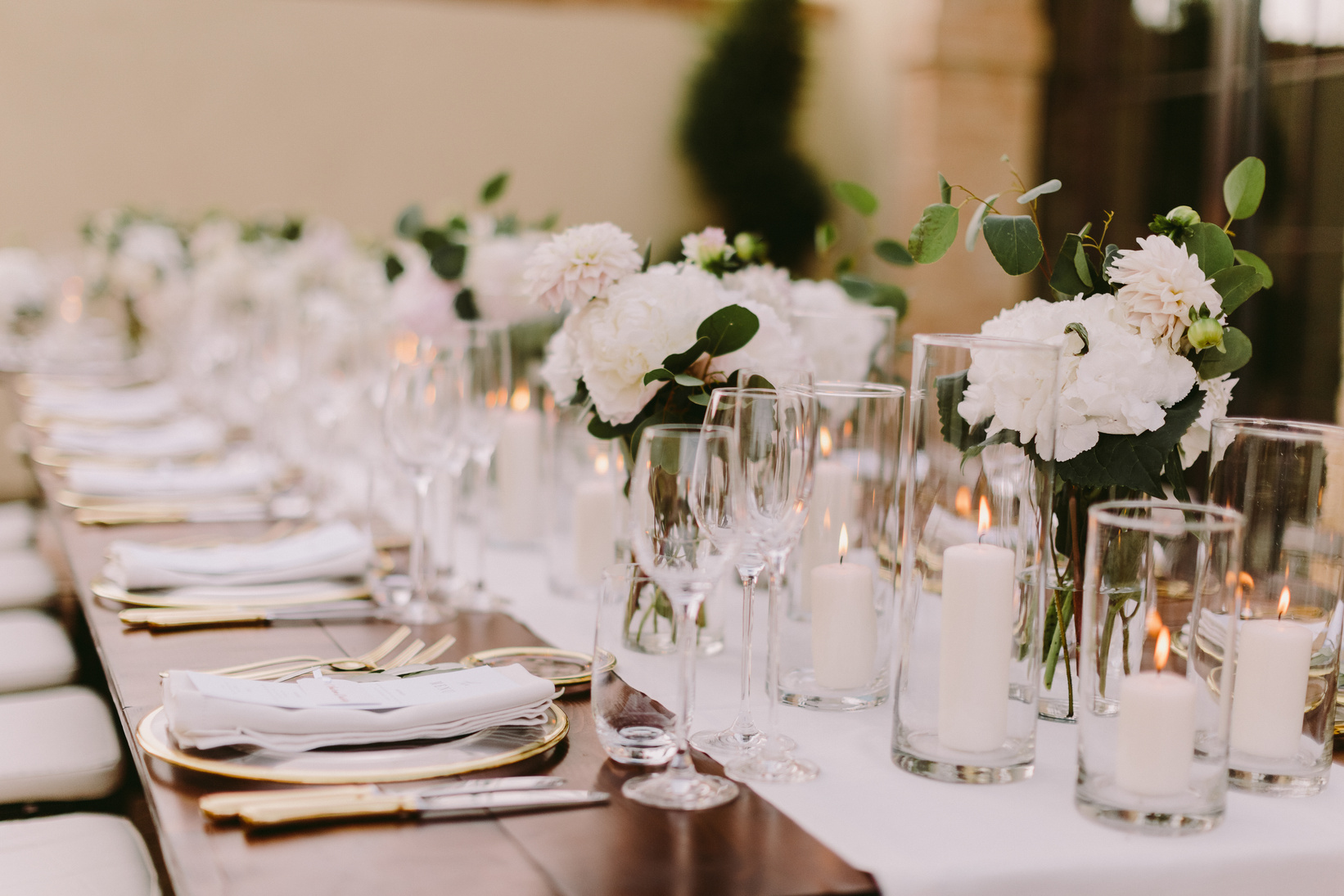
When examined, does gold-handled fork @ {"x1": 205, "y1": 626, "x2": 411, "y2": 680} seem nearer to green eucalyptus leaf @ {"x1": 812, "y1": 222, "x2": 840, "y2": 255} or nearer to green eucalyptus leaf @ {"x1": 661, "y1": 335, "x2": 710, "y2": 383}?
green eucalyptus leaf @ {"x1": 661, "y1": 335, "x2": 710, "y2": 383}

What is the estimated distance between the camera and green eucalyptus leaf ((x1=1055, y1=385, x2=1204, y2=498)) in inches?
43.9

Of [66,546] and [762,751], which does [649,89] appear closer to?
[66,546]

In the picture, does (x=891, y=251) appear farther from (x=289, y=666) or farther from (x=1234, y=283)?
(x=289, y=666)

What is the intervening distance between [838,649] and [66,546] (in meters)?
1.16

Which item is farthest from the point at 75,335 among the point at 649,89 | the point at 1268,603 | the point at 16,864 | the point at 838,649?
the point at 649,89

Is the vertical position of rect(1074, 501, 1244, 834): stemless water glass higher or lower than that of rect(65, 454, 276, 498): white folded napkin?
higher

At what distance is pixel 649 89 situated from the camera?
8234 mm

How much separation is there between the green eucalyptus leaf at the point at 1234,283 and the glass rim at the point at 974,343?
0.25 m

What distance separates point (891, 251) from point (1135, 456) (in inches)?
32.9

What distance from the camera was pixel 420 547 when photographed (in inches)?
59.4

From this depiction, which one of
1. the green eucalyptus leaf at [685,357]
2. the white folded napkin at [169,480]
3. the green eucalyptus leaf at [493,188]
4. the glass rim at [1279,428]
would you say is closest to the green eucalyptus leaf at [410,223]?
the green eucalyptus leaf at [493,188]

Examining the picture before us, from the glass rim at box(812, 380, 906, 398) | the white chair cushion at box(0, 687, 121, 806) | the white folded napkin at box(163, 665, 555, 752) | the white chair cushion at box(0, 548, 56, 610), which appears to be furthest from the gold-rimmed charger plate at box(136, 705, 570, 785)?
the white chair cushion at box(0, 548, 56, 610)

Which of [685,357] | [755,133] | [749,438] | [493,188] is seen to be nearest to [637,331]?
[685,357]

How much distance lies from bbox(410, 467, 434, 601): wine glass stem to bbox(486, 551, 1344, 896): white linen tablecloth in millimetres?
547
